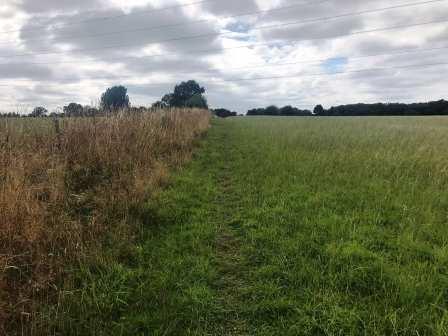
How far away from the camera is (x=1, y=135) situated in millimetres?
6988

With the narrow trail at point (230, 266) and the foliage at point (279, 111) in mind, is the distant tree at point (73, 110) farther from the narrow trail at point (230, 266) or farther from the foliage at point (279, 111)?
the foliage at point (279, 111)

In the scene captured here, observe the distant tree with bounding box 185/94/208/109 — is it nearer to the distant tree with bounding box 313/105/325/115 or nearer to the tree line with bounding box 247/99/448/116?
the tree line with bounding box 247/99/448/116

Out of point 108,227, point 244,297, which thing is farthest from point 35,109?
point 244,297

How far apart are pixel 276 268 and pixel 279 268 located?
0.05 m

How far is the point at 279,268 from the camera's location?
4.18 meters

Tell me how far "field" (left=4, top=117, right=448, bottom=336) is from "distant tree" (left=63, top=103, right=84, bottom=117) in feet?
15.5

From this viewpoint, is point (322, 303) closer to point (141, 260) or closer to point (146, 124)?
point (141, 260)

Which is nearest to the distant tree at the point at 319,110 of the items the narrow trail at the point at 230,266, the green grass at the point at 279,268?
the green grass at the point at 279,268

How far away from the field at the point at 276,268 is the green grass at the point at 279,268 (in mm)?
15

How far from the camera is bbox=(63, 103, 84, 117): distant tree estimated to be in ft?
32.6

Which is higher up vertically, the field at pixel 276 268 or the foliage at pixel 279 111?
the foliage at pixel 279 111

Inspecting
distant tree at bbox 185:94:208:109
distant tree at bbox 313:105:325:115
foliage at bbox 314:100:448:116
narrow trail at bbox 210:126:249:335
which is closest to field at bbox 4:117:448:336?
narrow trail at bbox 210:126:249:335

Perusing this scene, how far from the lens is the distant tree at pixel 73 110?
993 centimetres

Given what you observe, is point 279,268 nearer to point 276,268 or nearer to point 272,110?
point 276,268
